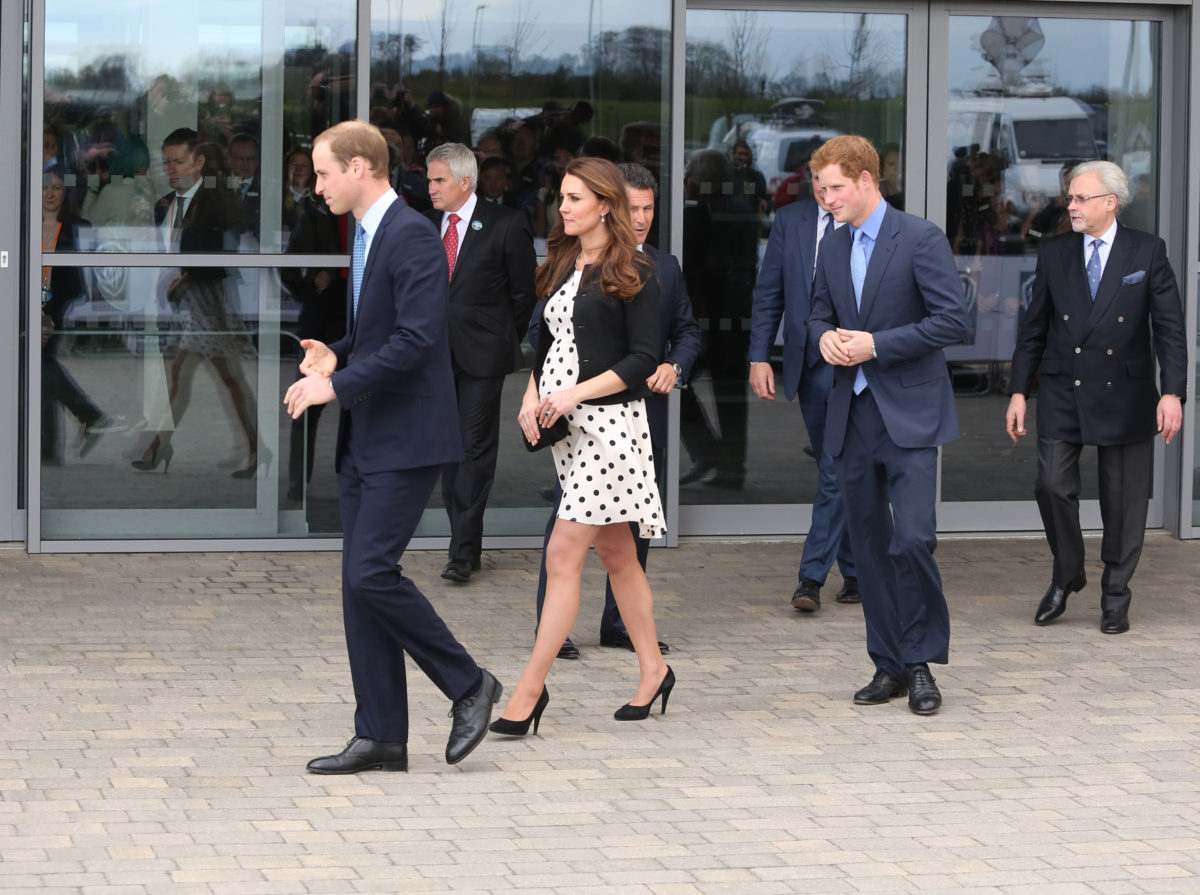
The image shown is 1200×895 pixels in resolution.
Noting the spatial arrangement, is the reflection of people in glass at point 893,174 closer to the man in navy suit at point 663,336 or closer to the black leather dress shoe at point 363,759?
the man in navy suit at point 663,336

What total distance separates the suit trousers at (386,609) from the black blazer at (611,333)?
74 cm

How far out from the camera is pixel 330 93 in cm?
902

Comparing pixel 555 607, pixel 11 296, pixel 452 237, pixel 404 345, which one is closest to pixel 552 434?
pixel 555 607

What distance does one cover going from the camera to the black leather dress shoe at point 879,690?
6270 millimetres

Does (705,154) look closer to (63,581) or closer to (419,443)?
(63,581)

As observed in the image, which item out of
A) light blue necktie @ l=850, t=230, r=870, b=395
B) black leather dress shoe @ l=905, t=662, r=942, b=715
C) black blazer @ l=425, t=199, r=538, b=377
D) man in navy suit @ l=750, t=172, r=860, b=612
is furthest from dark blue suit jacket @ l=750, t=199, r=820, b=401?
black leather dress shoe @ l=905, t=662, r=942, b=715

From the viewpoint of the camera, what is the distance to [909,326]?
238 inches

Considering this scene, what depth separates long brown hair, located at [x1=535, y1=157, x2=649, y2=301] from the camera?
5738 mm

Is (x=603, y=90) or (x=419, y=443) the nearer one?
(x=419, y=443)

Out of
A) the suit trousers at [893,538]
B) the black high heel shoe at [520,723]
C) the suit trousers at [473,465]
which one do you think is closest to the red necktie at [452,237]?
the suit trousers at [473,465]

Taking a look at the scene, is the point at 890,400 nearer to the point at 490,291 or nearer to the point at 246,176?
the point at 490,291

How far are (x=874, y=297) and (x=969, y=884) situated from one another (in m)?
2.34

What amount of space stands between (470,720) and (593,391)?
1059 mm

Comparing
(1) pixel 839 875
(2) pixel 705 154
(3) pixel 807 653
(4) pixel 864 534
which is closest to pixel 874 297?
(4) pixel 864 534
